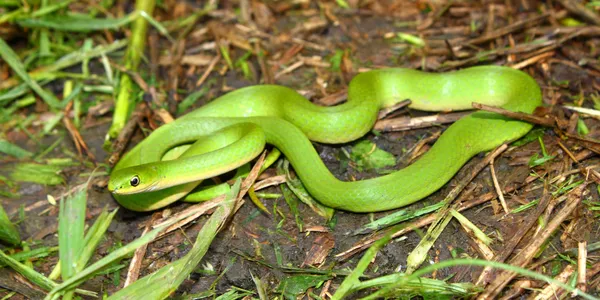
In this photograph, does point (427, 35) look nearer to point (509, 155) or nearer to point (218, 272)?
point (509, 155)

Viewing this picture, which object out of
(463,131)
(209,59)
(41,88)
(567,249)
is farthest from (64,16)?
(567,249)

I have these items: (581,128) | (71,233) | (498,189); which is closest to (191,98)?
(71,233)

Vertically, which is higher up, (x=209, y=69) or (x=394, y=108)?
(x=209, y=69)

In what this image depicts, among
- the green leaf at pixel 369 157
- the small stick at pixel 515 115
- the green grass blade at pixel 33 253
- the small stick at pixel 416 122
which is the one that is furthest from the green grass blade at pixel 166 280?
the small stick at pixel 515 115

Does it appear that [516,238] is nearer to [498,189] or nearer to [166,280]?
[498,189]

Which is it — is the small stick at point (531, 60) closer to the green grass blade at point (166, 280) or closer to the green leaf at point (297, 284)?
the green leaf at point (297, 284)

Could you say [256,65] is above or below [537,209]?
above

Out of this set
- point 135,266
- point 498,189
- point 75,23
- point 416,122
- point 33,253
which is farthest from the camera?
point 75,23
